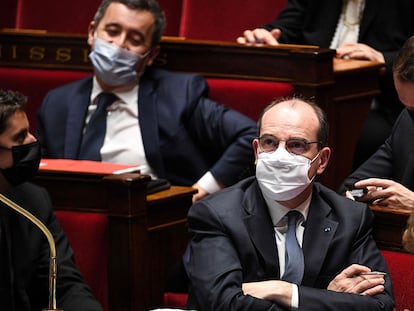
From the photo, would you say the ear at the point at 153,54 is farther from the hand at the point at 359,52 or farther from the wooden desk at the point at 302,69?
→ the hand at the point at 359,52

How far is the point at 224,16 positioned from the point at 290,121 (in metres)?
0.88

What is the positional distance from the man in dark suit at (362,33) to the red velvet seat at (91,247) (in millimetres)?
541

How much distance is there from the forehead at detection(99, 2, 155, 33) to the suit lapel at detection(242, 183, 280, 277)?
2.18ft

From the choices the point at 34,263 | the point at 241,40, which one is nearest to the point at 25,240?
the point at 34,263

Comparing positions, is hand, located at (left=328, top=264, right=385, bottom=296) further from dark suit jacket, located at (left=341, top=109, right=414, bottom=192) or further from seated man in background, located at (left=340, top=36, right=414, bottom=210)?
dark suit jacket, located at (left=341, top=109, right=414, bottom=192)

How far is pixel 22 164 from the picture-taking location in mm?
1541

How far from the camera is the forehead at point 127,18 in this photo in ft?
6.57

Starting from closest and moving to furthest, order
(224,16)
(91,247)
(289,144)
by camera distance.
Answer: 1. (289,144)
2. (91,247)
3. (224,16)

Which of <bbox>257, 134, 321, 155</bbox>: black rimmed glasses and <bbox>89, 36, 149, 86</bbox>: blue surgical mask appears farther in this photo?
<bbox>89, 36, 149, 86</bbox>: blue surgical mask

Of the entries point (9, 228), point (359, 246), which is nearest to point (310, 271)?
point (359, 246)

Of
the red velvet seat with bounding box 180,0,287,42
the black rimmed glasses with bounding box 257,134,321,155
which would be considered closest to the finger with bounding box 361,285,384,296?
the black rimmed glasses with bounding box 257,134,321,155

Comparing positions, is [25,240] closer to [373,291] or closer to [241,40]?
[373,291]

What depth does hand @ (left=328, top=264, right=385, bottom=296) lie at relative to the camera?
1359 mm

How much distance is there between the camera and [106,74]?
1969 mm
